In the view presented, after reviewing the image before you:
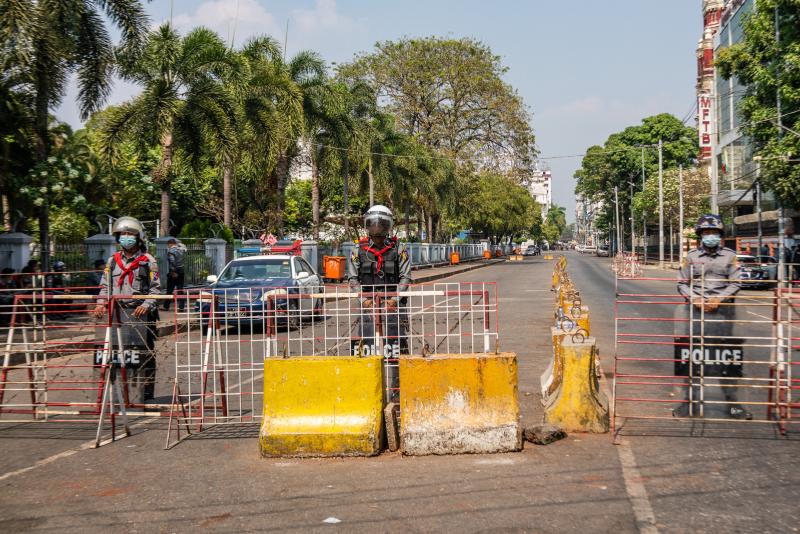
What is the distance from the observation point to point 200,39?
2647 centimetres

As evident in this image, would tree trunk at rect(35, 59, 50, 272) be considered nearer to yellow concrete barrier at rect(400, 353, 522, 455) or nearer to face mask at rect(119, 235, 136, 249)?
face mask at rect(119, 235, 136, 249)

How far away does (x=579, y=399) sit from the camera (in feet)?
22.0

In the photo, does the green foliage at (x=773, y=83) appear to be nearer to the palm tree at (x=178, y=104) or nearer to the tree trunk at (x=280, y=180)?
the palm tree at (x=178, y=104)

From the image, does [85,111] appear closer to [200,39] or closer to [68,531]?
[200,39]

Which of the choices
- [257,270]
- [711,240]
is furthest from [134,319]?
[257,270]

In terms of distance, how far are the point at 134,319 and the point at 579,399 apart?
428 cm

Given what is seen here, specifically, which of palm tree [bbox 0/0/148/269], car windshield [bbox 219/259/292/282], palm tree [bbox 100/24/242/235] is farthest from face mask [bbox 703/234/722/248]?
palm tree [bbox 100/24/242/235]

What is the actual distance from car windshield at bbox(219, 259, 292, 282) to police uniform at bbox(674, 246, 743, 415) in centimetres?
1086

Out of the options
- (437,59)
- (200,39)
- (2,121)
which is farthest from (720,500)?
(437,59)

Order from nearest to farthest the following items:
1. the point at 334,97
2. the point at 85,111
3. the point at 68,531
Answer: the point at 68,531, the point at 85,111, the point at 334,97

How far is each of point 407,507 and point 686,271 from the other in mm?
3877

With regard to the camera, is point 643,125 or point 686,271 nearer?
point 686,271

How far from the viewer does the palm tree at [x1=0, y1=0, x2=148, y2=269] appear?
57.3 feet

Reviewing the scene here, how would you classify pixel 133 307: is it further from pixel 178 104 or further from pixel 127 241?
pixel 178 104
